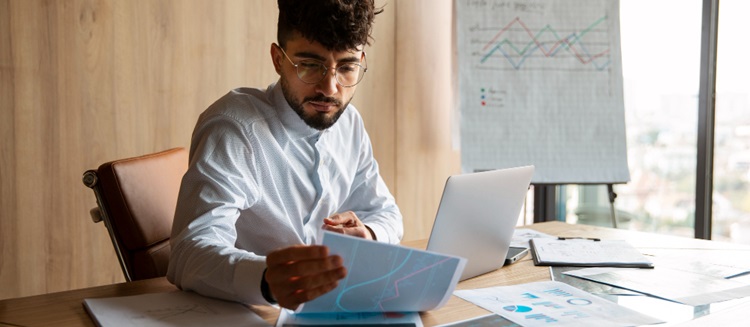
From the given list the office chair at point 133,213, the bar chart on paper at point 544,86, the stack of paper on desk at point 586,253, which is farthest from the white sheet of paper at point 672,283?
the bar chart on paper at point 544,86

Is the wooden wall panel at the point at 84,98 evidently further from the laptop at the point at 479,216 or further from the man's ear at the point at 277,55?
the laptop at the point at 479,216

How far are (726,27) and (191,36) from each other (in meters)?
2.31

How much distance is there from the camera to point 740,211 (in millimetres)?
3172

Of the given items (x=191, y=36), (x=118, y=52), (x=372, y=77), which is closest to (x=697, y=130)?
(x=372, y=77)

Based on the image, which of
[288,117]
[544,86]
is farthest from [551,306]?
[544,86]

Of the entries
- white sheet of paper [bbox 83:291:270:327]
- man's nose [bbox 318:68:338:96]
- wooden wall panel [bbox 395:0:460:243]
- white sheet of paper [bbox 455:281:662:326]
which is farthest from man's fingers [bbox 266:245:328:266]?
wooden wall panel [bbox 395:0:460:243]

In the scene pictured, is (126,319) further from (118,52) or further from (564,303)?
(118,52)

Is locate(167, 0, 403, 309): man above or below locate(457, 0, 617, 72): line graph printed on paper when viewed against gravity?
below

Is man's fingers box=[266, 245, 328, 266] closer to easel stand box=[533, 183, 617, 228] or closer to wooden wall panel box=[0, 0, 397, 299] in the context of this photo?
wooden wall panel box=[0, 0, 397, 299]

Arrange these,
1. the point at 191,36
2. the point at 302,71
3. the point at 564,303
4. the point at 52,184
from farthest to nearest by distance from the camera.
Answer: the point at 191,36 → the point at 52,184 → the point at 302,71 → the point at 564,303

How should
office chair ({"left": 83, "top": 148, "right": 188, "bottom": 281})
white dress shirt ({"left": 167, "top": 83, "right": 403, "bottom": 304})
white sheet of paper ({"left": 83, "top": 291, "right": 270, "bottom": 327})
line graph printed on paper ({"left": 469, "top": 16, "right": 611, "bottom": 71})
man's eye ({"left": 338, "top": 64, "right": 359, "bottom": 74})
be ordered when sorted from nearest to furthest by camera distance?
white sheet of paper ({"left": 83, "top": 291, "right": 270, "bottom": 327}) → white dress shirt ({"left": 167, "top": 83, "right": 403, "bottom": 304}) → office chair ({"left": 83, "top": 148, "right": 188, "bottom": 281}) → man's eye ({"left": 338, "top": 64, "right": 359, "bottom": 74}) → line graph printed on paper ({"left": 469, "top": 16, "right": 611, "bottom": 71})

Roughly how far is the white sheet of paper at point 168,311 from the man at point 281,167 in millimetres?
24

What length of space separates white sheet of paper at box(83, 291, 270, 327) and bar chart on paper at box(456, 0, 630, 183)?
2.11 metres

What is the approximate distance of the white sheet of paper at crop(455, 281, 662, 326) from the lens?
1.15 m
